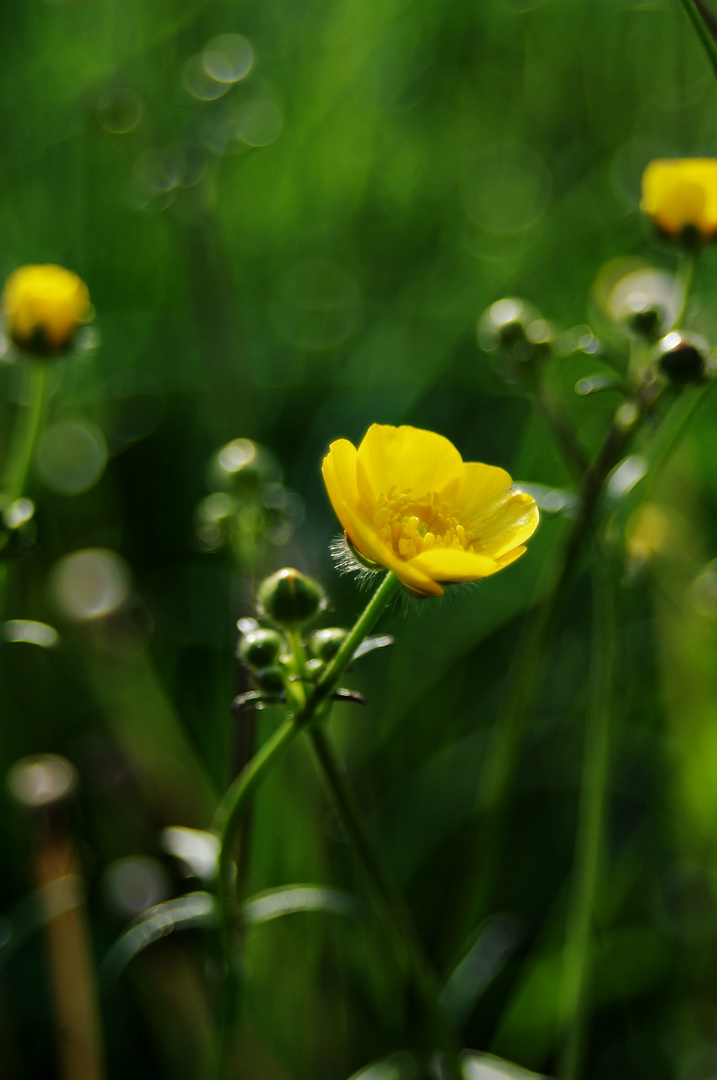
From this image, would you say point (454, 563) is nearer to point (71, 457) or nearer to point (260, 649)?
point (260, 649)

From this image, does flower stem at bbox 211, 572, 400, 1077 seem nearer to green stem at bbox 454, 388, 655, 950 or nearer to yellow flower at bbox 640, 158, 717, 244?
green stem at bbox 454, 388, 655, 950

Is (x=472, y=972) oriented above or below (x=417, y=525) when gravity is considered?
below

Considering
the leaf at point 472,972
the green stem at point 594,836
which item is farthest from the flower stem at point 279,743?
the leaf at point 472,972

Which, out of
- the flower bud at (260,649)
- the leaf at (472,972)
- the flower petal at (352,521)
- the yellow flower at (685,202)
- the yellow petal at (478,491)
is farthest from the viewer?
the leaf at (472,972)

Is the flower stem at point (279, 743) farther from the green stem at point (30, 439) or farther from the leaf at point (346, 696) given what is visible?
the green stem at point (30, 439)

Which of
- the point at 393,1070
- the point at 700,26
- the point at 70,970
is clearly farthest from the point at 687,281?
the point at 70,970

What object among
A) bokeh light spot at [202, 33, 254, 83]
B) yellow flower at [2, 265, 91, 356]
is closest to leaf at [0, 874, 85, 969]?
yellow flower at [2, 265, 91, 356]
